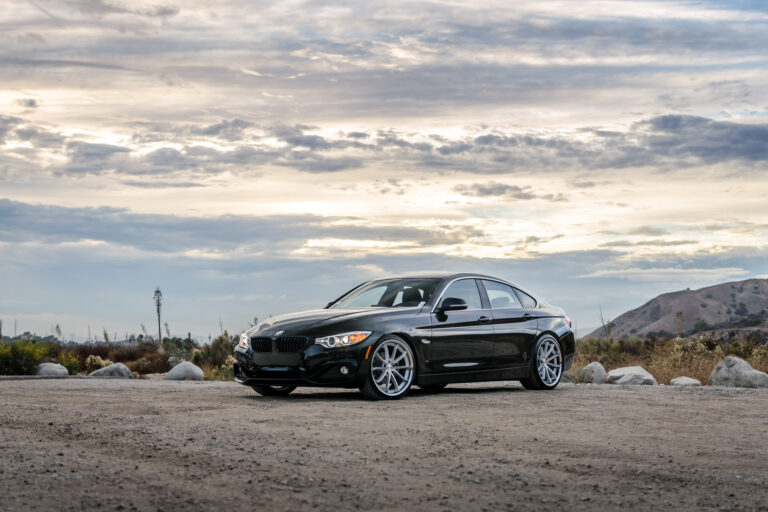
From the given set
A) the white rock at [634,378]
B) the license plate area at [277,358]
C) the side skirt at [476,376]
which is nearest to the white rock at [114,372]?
the license plate area at [277,358]

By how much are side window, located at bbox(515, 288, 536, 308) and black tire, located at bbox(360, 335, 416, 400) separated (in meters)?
2.83

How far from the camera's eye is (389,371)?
1294 cm

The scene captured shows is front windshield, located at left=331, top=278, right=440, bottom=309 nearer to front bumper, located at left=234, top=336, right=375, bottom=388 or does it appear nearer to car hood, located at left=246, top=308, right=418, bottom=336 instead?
car hood, located at left=246, top=308, right=418, bottom=336

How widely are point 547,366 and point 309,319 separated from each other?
14.1ft

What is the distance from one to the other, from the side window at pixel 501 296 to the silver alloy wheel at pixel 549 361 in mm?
773

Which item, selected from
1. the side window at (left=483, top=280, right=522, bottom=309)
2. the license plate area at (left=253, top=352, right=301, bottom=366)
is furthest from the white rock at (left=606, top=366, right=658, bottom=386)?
the license plate area at (left=253, top=352, right=301, bottom=366)

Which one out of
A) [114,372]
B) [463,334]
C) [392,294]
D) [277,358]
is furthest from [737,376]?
[114,372]

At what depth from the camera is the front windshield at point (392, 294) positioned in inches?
552

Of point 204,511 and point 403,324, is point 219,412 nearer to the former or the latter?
point 403,324

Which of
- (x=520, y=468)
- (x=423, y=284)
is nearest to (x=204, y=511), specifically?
(x=520, y=468)

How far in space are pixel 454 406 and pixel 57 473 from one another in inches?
236

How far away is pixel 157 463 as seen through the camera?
7.46 meters

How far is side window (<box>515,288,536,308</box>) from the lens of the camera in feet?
50.4

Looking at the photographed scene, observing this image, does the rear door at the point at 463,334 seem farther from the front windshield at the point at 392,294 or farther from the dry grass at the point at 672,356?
the dry grass at the point at 672,356
